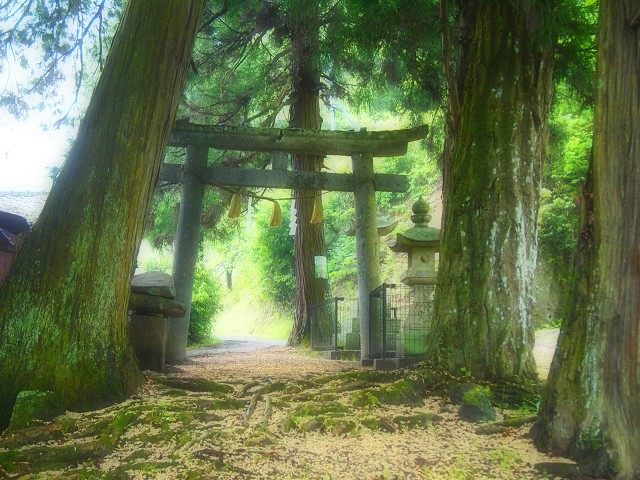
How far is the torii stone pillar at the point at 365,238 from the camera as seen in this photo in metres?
8.88

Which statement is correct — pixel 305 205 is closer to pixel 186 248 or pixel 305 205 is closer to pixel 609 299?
pixel 186 248

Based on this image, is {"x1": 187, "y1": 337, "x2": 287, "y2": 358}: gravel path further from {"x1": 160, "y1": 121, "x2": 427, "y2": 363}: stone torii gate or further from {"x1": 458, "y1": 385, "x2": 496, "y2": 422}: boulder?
{"x1": 458, "y1": 385, "x2": 496, "y2": 422}: boulder

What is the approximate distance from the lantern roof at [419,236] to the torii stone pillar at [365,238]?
44 cm

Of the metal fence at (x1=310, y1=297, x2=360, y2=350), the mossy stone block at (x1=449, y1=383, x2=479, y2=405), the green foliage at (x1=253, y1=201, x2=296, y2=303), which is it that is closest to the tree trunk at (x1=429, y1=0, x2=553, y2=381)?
the mossy stone block at (x1=449, y1=383, x2=479, y2=405)

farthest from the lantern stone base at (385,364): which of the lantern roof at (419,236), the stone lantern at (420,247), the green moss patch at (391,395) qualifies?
the green moss patch at (391,395)

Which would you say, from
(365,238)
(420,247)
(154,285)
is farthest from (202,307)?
(154,285)

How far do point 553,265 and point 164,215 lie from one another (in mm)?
10810

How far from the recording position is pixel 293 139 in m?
8.91

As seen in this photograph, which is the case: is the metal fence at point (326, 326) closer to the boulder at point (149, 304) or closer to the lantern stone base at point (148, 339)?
the lantern stone base at point (148, 339)

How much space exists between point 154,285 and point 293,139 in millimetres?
3760

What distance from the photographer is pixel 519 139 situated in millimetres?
4758

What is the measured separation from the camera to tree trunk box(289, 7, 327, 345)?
12.2 metres

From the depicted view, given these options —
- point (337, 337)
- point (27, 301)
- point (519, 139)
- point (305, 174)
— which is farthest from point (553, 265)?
point (27, 301)

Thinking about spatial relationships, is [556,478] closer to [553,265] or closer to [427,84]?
[427,84]
